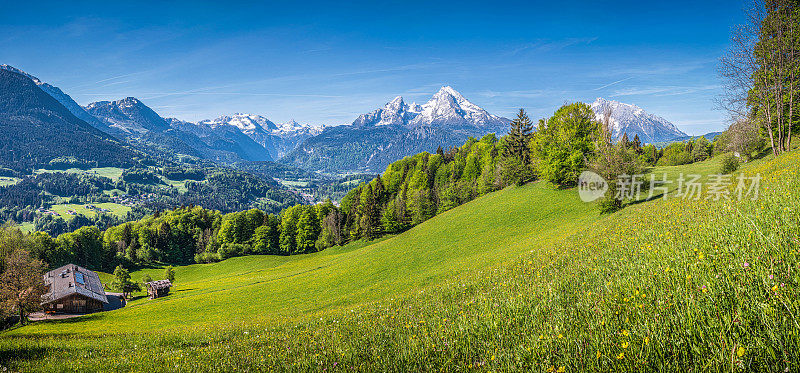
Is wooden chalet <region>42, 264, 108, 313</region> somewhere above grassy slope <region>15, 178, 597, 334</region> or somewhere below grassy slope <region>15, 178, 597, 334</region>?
below

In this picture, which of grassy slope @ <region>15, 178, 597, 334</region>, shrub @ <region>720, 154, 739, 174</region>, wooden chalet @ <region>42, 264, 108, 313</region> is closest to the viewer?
grassy slope @ <region>15, 178, 597, 334</region>

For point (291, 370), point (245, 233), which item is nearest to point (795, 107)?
point (291, 370)

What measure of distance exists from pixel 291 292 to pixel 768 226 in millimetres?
36259

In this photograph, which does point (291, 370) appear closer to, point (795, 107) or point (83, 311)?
point (795, 107)

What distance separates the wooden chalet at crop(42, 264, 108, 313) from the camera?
50.2 m

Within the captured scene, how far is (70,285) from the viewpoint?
52.7 m

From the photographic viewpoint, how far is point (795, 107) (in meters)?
29.0

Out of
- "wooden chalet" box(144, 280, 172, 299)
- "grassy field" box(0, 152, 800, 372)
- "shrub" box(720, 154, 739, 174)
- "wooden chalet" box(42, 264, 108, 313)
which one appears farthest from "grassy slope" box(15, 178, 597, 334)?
"wooden chalet" box(42, 264, 108, 313)

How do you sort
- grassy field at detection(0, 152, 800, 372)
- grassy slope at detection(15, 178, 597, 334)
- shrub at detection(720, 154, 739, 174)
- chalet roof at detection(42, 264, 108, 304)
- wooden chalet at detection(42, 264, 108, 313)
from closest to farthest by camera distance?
grassy field at detection(0, 152, 800, 372) → grassy slope at detection(15, 178, 597, 334) → shrub at detection(720, 154, 739, 174) → wooden chalet at detection(42, 264, 108, 313) → chalet roof at detection(42, 264, 108, 304)

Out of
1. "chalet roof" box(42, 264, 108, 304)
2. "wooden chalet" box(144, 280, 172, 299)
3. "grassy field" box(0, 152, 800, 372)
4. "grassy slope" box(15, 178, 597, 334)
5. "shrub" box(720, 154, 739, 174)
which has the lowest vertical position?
"wooden chalet" box(144, 280, 172, 299)

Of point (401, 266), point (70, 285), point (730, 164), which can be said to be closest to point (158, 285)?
point (70, 285)

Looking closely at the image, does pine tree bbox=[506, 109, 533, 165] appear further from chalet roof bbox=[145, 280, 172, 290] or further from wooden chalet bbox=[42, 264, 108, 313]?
wooden chalet bbox=[42, 264, 108, 313]

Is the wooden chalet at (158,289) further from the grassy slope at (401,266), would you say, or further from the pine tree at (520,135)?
the pine tree at (520,135)

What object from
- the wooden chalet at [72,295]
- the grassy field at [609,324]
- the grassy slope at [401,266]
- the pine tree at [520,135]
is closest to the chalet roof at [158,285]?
the wooden chalet at [72,295]
